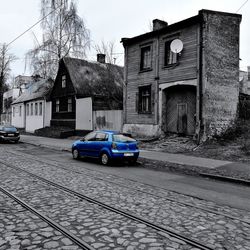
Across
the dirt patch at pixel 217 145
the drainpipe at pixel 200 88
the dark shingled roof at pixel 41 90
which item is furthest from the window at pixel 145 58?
the dark shingled roof at pixel 41 90

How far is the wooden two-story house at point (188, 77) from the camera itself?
18484mm

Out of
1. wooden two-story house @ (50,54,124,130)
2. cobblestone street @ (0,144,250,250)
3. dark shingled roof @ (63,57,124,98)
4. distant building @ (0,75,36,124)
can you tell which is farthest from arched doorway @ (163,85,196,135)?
distant building @ (0,75,36,124)

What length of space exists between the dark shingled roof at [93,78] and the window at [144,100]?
29.9 ft

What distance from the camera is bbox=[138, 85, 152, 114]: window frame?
2193 centimetres

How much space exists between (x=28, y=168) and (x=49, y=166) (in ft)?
3.03

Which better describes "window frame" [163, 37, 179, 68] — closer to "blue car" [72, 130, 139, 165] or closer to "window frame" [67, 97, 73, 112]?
"blue car" [72, 130, 139, 165]

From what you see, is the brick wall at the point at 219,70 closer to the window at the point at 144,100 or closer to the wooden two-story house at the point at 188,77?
the wooden two-story house at the point at 188,77

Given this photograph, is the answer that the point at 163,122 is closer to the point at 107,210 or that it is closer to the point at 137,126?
the point at 137,126

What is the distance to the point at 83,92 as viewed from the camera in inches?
1193

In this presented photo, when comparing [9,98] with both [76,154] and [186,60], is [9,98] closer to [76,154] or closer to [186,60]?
[186,60]

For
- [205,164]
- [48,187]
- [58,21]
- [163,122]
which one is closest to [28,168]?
[48,187]

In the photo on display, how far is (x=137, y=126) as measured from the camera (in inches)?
888

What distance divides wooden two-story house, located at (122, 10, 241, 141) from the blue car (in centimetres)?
635

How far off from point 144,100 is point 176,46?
4.83 m
